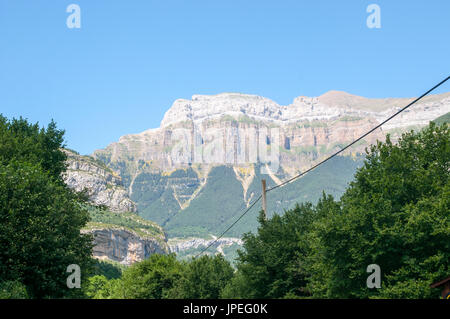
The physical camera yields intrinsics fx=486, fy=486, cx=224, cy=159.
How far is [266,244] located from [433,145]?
630 inches

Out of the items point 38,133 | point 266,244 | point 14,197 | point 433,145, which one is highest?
point 38,133

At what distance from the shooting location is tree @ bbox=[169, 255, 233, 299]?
63000 millimetres

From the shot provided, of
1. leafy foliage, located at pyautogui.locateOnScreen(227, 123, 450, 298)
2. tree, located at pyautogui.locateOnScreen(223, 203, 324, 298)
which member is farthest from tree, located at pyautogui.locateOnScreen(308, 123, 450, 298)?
tree, located at pyautogui.locateOnScreen(223, 203, 324, 298)

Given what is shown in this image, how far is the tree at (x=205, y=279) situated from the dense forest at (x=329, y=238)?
19.2 metres

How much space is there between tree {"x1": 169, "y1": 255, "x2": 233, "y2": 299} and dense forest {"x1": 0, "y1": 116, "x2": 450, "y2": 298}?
19.2 meters

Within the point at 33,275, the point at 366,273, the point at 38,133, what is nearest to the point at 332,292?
the point at 366,273

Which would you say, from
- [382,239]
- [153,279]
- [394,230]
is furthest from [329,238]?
[153,279]

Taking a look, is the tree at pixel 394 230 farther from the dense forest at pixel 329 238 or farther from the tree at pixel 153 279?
the tree at pixel 153 279

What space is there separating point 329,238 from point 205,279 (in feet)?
109

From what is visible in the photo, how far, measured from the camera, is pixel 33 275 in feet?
99.5

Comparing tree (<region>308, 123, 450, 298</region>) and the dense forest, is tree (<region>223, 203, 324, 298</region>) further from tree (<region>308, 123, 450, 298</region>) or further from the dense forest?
tree (<region>308, 123, 450, 298</region>)

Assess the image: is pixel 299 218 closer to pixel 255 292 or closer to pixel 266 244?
pixel 266 244
